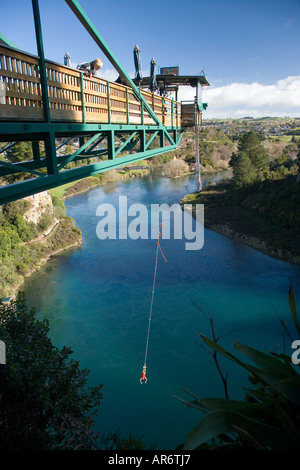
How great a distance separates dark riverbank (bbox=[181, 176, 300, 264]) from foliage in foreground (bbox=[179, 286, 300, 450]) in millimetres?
16154

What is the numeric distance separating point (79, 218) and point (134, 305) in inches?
539

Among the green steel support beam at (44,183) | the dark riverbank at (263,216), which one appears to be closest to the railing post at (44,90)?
the green steel support beam at (44,183)

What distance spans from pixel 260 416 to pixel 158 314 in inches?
398

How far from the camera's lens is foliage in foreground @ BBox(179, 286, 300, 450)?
1804 mm

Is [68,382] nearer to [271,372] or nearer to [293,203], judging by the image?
[271,372]

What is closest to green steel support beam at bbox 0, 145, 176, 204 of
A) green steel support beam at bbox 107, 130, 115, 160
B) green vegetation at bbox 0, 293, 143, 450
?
green steel support beam at bbox 107, 130, 115, 160

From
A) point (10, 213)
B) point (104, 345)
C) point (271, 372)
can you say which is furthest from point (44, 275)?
point (271, 372)

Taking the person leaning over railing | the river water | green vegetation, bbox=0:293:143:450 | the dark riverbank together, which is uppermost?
the person leaning over railing

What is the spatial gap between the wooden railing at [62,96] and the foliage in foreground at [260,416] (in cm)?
280

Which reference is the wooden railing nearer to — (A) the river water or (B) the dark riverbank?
(A) the river water

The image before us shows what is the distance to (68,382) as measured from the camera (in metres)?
4.92

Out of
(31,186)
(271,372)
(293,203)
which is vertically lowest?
(293,203)
